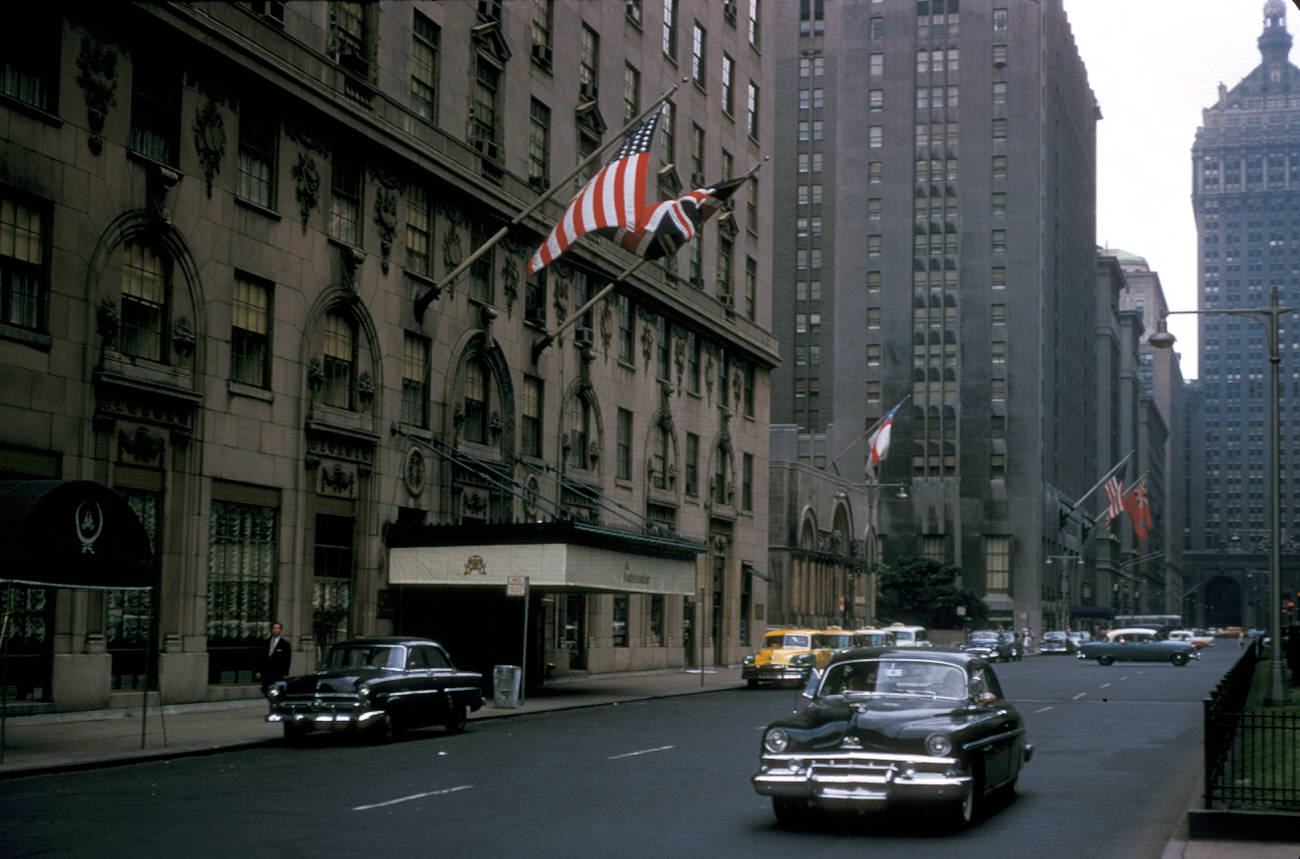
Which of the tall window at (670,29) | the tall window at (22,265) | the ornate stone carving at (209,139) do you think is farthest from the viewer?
the tall window at (670,29)

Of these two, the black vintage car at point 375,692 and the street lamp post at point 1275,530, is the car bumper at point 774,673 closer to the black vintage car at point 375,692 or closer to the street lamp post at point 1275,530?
the street lamp post at point 1275,530

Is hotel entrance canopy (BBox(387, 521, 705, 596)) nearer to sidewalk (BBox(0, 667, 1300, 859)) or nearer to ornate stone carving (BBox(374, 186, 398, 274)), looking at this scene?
sidewalk (BBox(0, 667, 1300, 859))

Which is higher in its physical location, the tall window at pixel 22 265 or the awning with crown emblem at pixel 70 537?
the tall window at pixel 22 265

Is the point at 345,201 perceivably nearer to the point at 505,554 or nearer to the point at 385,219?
the point at 385,219

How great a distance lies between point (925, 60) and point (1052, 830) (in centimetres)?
12036

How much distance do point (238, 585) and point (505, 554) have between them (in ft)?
22.2

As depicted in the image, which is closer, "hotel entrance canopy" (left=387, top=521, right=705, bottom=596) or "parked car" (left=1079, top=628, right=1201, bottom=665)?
Result: "hotel entrance canopy" (left=387, top=521, right=705, bottom=596)

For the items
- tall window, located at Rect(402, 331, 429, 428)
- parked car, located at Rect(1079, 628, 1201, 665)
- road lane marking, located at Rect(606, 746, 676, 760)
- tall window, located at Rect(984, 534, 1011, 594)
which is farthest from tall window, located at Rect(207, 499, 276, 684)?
tall window, located at Rect(984, 534, 1011, 594)

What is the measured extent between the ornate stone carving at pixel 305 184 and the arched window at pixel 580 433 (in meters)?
15.2

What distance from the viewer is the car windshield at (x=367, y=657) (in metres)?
24.6

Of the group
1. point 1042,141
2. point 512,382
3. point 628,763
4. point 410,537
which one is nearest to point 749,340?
point 512,382

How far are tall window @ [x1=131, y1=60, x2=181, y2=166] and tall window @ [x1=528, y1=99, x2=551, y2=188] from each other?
1600cm

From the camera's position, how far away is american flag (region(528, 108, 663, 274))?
34625 millimetres

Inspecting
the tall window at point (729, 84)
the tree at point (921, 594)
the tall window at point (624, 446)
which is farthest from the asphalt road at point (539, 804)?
the tree at point (921, 594)
